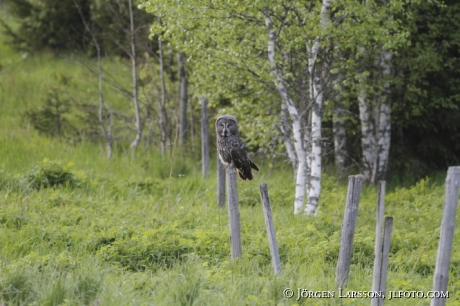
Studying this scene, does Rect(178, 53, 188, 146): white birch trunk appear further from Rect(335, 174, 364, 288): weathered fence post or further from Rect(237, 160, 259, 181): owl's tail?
Rect(335, 174, 364, 288): weathered fence post

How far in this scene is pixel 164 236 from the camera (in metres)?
8.84

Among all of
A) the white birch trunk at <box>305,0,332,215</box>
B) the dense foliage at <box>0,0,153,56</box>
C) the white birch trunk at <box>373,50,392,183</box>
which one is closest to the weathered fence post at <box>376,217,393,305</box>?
the white birch trunk at <box>305,0,332,215</box>

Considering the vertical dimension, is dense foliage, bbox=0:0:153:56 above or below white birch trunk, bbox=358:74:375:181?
above

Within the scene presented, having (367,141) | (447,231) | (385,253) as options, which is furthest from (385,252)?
(367,141)

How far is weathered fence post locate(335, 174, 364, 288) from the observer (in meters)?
6.70

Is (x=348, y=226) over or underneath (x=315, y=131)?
underneath

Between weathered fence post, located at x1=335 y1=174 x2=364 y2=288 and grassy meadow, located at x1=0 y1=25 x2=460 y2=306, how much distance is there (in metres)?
0.18

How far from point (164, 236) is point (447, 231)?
4071 millimetres

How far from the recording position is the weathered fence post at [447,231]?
5.62 m

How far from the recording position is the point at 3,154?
46.0 feet

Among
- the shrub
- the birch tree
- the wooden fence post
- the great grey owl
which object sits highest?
the birch tree

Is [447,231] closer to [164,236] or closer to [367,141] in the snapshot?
[164,236]

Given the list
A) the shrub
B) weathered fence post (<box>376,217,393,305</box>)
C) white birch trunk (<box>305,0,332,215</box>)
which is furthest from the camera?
the shrub

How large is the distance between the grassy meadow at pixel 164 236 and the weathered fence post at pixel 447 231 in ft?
3.68
